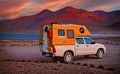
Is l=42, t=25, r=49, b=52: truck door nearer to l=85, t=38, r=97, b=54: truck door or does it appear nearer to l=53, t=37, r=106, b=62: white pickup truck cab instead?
l=53, t=37, r=106, b=62: white pickup truck cab

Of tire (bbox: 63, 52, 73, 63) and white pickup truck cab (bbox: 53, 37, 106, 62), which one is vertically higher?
white pickup truck cab (bbox: 53, 37, 106, 62)

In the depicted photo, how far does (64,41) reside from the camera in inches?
773

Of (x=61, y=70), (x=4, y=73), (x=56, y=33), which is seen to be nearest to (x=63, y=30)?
(x=56, y=33)

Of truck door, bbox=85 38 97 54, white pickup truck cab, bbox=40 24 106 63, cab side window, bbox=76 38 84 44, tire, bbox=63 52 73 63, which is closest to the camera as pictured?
white pickup truck cab, bbox=40 24 106 63

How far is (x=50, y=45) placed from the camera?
63.6 ft

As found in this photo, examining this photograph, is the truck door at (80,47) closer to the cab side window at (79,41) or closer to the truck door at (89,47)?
the cab side window at (79,41)

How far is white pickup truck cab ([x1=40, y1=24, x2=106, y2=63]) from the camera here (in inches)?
759

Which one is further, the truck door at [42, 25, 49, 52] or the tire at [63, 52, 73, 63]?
the truck door at [42, 25, 49, 52]

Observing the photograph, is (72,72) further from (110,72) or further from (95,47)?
(95,47)

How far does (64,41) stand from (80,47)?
5.17 feet

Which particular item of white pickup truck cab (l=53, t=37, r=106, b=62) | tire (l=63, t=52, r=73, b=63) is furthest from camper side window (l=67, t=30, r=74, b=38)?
tire (l=63, t=52, r=73, b=63)

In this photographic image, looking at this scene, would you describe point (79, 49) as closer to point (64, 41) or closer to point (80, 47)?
point (80, 47)

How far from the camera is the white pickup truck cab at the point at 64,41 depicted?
63.3ft

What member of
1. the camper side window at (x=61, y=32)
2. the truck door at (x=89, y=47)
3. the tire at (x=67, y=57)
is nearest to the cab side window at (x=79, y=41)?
the truck door at (x=89, y=47)
